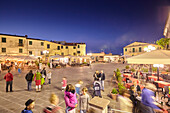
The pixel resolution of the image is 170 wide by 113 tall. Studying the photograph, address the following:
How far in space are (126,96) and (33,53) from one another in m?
27.6

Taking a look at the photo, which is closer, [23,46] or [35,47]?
[23,46]

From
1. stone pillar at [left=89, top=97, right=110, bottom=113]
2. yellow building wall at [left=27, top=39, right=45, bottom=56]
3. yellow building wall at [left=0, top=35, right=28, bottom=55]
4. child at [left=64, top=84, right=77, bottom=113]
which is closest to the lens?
stone pillar at [left=89, top=97, right=110, bottom=113]

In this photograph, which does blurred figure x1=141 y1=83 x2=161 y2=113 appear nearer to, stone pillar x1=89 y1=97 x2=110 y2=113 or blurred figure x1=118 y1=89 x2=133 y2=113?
blurred figure x1=118 y1=89 x2=133 y2=113

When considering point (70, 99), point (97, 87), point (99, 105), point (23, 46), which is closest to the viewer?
point (99, 105)

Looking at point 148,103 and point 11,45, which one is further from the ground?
point 11,45

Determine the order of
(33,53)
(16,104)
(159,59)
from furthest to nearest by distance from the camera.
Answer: (33,53) → (16,104) → (159,59)

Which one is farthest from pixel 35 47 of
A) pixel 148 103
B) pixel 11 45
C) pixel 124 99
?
pixel 148 103

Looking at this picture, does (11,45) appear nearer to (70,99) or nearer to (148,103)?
(70,99)

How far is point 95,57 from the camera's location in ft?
138

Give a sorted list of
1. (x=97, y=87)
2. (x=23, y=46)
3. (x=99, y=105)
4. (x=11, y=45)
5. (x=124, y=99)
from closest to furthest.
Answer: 1. (x=99, y=105)
2. (x=124, y=99)
3. (x=97, y=87)
4. (x=11, y=45)
5. (x=23, y=46)

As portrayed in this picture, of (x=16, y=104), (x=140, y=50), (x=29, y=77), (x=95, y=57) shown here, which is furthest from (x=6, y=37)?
(x=140, y=50)

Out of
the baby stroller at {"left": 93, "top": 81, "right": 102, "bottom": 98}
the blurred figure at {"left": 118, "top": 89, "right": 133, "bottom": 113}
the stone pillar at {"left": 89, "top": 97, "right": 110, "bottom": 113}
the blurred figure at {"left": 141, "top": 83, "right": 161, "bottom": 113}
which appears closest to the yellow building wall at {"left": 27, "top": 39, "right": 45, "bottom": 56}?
the baby stroller at {"left": 93, "top": 81, "right": 102, "bottom": 98}

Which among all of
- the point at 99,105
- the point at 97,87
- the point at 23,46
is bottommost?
the point at 97,87

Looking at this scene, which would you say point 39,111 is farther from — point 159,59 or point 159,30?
point 159,30
